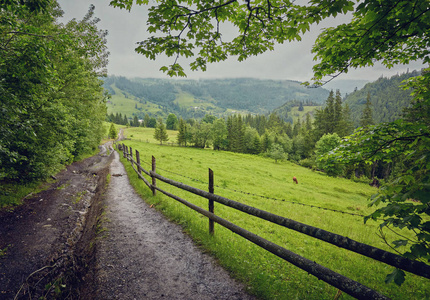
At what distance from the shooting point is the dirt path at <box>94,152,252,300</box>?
3801 mm

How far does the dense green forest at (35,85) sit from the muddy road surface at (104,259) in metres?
2.89

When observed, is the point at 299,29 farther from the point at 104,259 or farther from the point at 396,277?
the point at 104,259

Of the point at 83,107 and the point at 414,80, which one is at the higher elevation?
the point at 83,107

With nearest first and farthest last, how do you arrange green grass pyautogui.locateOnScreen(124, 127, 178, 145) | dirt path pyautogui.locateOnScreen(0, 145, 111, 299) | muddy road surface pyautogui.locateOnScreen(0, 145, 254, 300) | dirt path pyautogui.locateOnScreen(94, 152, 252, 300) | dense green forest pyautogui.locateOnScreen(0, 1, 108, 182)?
dirt path pyautogui.locateOnScreen(94, 152, 252, 300)
muddy road surface pyautogui.locateOnScreen(0, 145, 254, 300)
dirt path pyautogui.locateOnScreen(0, 145, 111, 299)
dense green forest pyautogui.locateOnScreen(0, 1, 108, 182)
green grass pyautogui.locateOnScreen(124, 127, 178, 145)

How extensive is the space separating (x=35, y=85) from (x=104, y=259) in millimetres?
7883

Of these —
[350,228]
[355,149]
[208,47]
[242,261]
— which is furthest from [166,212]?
[350,228]

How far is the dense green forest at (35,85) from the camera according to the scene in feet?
20.7

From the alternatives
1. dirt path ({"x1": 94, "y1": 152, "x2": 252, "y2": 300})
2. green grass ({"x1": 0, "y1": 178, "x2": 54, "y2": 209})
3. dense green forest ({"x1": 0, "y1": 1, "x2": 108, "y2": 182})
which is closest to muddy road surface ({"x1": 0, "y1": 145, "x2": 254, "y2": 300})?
dirt path ({"x1": 94, "y1": 152, "x2": 252, "y2": 300})

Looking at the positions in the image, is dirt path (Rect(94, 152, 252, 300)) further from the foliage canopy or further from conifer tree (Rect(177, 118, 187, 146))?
conifer tree (Rect(177, 118, 187, 146))

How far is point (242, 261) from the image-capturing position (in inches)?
180

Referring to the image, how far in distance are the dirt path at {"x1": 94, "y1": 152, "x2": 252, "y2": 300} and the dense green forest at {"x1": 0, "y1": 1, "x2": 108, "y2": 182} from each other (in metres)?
4.52

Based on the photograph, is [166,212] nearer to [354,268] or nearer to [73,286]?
[73,286]

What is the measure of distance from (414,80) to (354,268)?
228 inches

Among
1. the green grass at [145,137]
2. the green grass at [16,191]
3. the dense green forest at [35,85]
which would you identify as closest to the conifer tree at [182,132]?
the green grass at [145,137]
